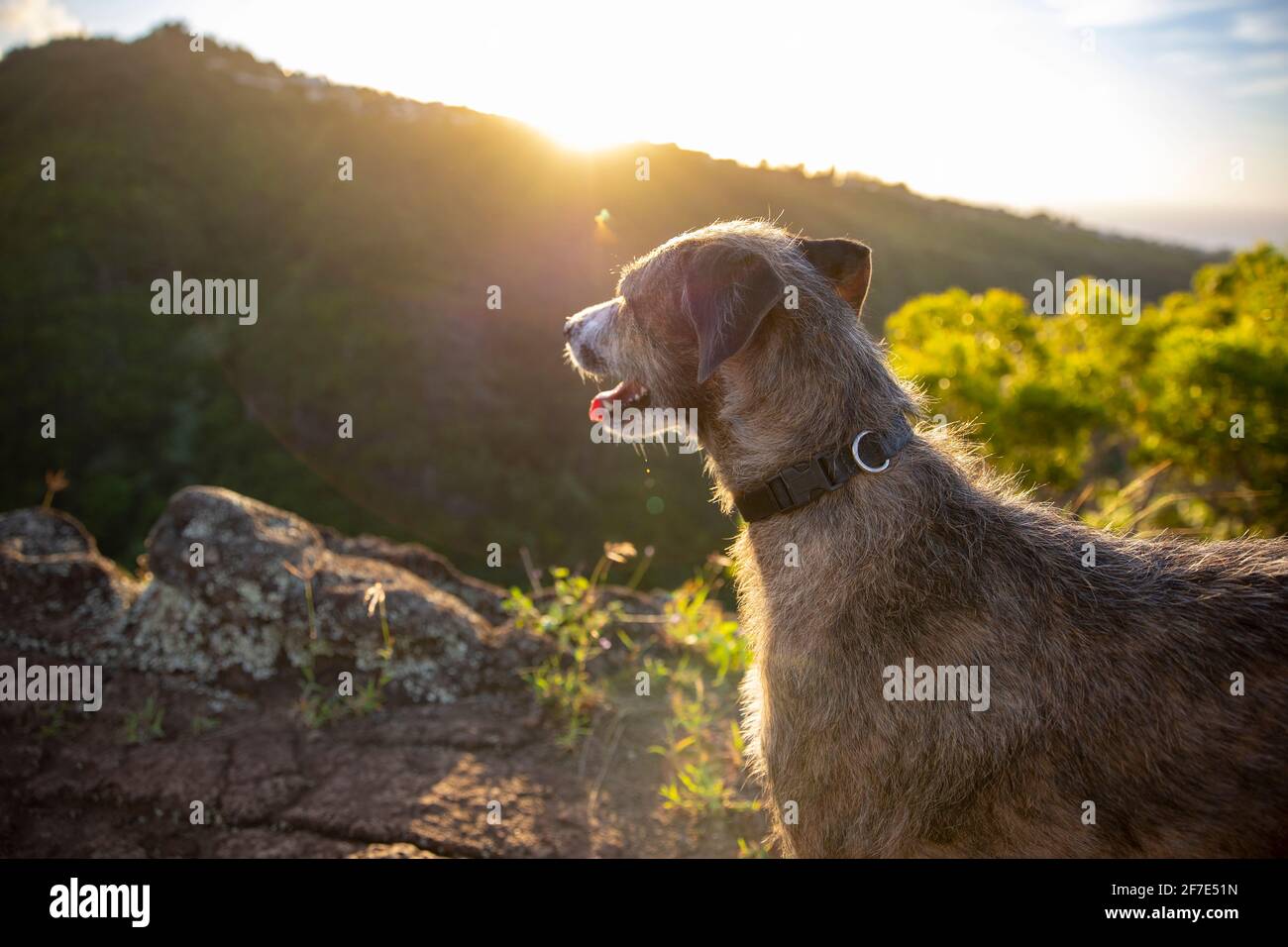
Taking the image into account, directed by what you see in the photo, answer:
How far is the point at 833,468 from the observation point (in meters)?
2.78

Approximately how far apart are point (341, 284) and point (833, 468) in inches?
1452

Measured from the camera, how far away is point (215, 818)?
3.64 meters

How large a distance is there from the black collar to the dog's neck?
37 millimetres

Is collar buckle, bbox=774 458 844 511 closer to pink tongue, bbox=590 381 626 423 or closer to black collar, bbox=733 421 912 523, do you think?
black collar, bbox=733 421 912 523

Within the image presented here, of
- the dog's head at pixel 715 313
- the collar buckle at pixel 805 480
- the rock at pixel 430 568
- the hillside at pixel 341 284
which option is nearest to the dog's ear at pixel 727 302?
the dog's head at pixel 715 313

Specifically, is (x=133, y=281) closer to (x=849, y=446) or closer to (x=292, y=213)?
(x=292, y=213)

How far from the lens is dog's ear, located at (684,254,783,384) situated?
2.74 m

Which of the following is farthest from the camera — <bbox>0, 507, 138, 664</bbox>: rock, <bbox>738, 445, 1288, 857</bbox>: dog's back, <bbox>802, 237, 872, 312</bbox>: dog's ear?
<bbox>0, 507, 138, 664</bbox>: rock

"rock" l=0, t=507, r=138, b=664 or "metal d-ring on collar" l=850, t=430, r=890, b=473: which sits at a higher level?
"metal d-ring on collar" l=850, t=430, r=890, b=473

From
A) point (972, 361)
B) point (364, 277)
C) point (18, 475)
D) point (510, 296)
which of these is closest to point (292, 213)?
point (364, 277)

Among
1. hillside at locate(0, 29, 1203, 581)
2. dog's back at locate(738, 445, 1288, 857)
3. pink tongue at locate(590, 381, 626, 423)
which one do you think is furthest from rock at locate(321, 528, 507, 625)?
hillside at locate(0, 29, 1203, 581)

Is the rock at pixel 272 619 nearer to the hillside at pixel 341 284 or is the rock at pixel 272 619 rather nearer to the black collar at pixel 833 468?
the black collar at pixel 833 468

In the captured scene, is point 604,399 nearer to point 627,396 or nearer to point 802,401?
point 627,396

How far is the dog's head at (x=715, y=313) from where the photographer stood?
2803 millimetres
